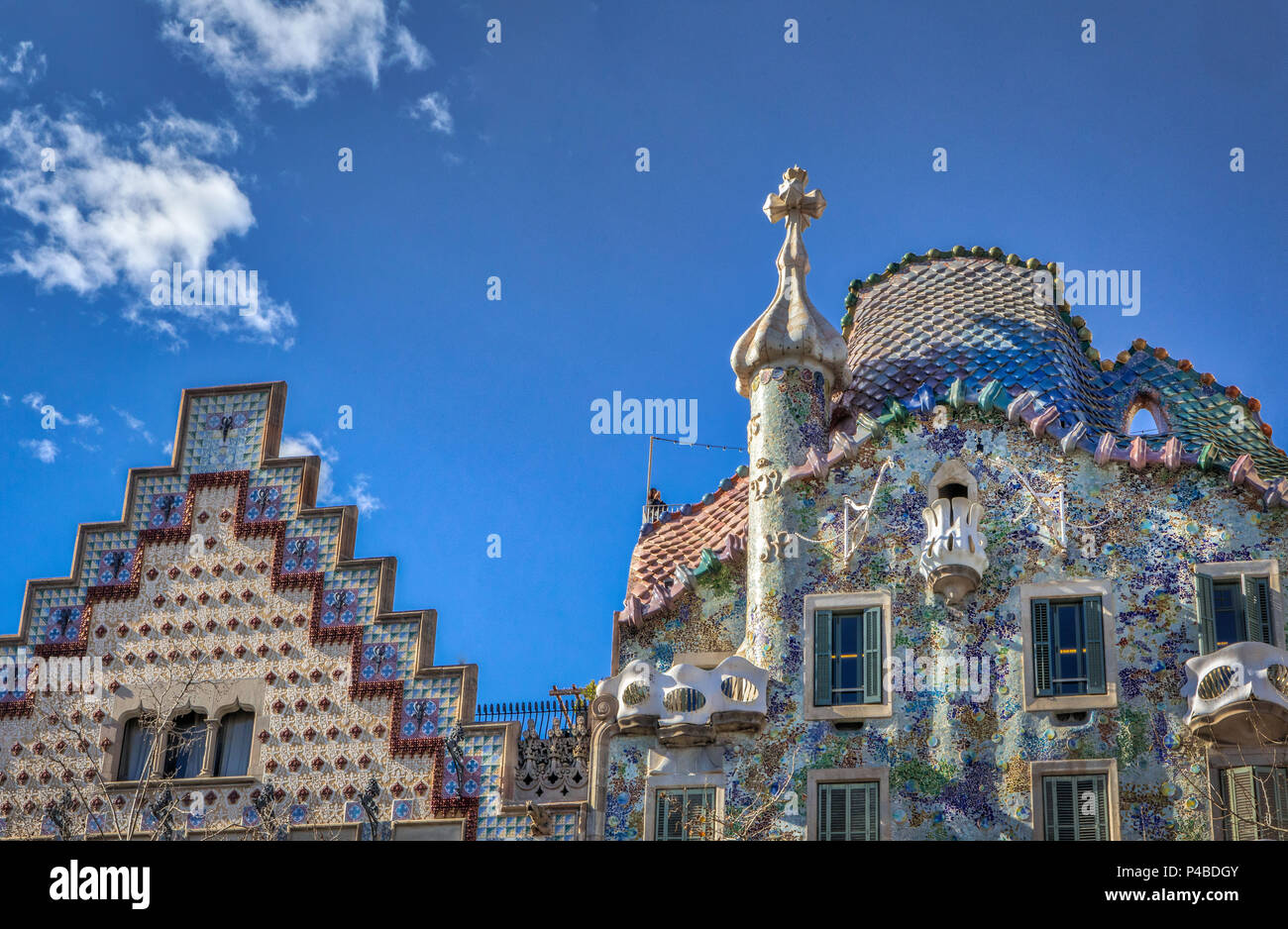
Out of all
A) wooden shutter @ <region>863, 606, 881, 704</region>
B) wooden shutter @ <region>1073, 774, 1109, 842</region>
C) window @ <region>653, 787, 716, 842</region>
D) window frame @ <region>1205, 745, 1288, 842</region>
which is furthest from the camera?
wooden shutter @ <region>863, 606, 881, 704</region>

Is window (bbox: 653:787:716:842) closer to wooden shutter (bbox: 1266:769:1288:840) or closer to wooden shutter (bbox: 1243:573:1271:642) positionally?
wooden shutter (bbox: 1266:769:1288:840)

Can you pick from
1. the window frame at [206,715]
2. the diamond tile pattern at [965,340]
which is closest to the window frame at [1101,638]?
the diamond tile pattern at [965,340]

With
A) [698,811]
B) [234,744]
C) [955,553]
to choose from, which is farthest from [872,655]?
[234,744]

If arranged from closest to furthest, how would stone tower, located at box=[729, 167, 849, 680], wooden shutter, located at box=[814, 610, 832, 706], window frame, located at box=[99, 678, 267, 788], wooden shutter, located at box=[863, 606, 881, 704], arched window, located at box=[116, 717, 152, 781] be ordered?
wooden shutter, located at box=[863, 606, 881, 704]
wooden shutter, located at box=[814, 610, 832, 706]
stone tower, located at box=[729, 167, 849, 680]
window frame, located at box=[99, 678, 267, 788]
arched window, located at box=[116, 717, 152, 781]

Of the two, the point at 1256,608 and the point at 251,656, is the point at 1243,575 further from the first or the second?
the point at 251,656

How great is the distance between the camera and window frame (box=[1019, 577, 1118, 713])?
23.2 metres

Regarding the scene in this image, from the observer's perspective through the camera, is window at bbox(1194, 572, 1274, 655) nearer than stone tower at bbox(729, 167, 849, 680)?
Yes

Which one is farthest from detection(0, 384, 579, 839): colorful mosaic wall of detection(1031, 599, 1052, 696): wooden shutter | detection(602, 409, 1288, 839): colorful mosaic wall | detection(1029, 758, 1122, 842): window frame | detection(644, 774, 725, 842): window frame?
detection(1031, 599, 1052, 696): wooden shutter

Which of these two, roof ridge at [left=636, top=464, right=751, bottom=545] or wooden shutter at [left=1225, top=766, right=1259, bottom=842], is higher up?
roof ridge at [left=636, top=464, right=751, bottom=545]

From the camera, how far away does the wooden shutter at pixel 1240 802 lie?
22188mm

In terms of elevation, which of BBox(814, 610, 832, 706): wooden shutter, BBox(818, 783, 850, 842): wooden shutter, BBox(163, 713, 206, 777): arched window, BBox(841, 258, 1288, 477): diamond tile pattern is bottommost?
BBox(818, 783, 850, 842): wooden shutter

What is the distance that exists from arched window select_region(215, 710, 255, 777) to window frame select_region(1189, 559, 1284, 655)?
10.7 meters

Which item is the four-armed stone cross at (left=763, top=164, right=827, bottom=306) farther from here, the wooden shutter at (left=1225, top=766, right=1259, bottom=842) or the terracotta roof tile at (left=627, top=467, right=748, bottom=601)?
the wooden shutter at (left=1225, top=766, right=1259, bottom=842)

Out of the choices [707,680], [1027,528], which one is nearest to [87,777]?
[707,680]
